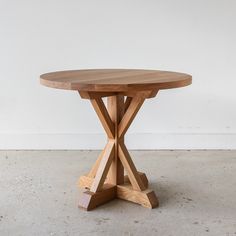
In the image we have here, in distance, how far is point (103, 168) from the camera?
244 centimetres

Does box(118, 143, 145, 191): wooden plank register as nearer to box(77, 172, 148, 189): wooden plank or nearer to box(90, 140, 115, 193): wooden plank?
box(90, 140, 115, 193): wooden plank

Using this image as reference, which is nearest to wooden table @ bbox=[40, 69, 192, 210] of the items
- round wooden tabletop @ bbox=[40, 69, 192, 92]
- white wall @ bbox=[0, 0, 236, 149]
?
round wooden tabletop @ bbox=[40, 69, 192, 92]

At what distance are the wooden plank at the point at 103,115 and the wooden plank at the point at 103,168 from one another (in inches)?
3.6

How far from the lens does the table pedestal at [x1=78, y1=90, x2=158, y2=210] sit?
238cm

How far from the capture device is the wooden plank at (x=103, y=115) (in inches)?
91.8

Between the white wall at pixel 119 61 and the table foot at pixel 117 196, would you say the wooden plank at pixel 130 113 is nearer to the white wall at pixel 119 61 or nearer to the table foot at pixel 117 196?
the table foot at pixel 117 196

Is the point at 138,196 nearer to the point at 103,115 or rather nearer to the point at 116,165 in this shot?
the point at 116,165

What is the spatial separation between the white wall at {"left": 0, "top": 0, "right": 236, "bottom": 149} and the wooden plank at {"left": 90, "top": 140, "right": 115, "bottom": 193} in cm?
118

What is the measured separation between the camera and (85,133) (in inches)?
145

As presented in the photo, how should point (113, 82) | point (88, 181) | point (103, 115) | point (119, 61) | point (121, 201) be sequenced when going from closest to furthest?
point (113, 82) → point (103, 115) → point (121, 201) → point (88, 181) → point (119, 61)

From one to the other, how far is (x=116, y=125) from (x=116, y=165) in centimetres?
26

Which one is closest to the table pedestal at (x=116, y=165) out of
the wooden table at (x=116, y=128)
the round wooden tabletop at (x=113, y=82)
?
the wooden table at (x=116, y=128)

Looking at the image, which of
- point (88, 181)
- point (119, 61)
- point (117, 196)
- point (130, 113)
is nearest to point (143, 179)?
point (117, 196)

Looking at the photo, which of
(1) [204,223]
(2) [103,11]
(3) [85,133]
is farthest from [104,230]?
(2) [103,11]
